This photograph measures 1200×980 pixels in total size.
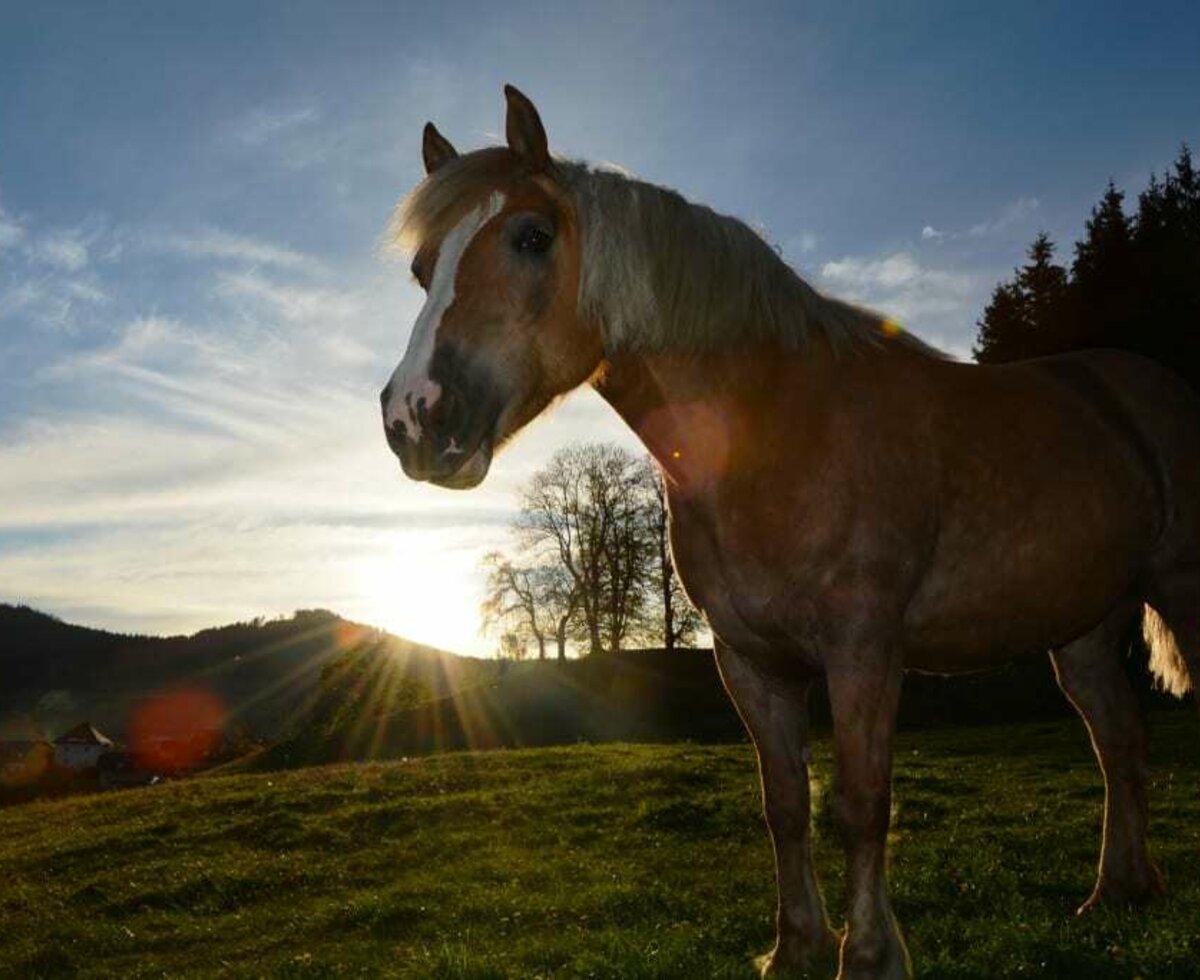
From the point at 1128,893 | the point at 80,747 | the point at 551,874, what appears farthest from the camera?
the point at 80,747

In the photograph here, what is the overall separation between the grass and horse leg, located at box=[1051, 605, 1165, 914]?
0.87 feet

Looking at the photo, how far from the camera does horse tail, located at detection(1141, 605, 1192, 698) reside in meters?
6.03

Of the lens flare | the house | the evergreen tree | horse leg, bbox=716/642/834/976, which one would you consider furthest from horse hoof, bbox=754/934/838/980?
the house

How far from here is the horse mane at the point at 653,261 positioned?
14.4 feet

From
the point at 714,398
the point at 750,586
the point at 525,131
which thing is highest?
the point at 525,131

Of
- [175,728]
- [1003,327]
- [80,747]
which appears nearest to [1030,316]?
[1003,327]

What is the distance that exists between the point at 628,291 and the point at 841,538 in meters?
1.45

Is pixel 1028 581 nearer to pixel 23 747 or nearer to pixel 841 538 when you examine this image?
pixel 841 538

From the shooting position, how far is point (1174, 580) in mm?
5816

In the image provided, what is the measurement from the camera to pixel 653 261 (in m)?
4.45

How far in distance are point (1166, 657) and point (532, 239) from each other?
4.87 meters

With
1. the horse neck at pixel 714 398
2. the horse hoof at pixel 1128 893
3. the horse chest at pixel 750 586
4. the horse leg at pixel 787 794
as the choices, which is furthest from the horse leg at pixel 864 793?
the horse hoof at pixel 1128 893

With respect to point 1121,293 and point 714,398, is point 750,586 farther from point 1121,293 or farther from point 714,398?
point 1121,293

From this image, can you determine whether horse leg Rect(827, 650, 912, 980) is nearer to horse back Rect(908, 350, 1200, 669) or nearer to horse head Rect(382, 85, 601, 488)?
horse back Rect(908, 350, 1200, 669)
